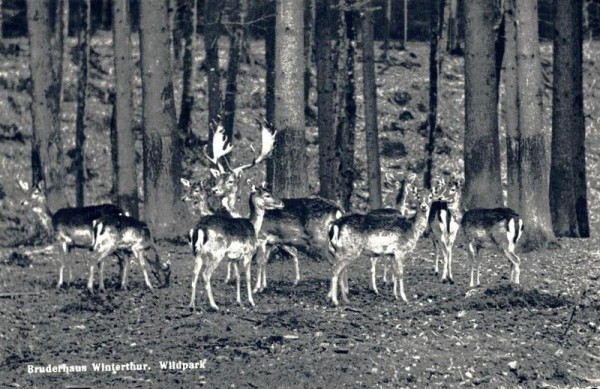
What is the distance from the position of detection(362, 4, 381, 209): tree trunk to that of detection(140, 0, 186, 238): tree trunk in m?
6.12

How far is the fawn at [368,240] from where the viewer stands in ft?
54.7

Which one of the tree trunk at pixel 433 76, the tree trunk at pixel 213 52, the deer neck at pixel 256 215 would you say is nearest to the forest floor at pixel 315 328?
the deer neck at pixel 256 215

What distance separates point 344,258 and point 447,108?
87.2 ft

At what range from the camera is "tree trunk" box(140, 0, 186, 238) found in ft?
74.2

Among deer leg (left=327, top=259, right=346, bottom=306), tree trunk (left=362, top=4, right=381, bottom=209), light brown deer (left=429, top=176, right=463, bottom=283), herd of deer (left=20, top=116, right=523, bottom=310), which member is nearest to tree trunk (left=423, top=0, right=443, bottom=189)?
tree trunk (left=362, top=4, right=381, bottom=209)

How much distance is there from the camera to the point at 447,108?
42.7 m

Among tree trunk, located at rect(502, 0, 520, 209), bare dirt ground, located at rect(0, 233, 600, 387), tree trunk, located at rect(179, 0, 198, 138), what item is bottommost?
bare dirt ground, located at rect(0, 233, 600, 387)

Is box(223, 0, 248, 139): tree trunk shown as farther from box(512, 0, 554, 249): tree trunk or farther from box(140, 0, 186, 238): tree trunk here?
box(512, 0, 554, 249): tree trunk

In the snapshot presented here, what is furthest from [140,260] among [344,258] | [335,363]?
[335,363]

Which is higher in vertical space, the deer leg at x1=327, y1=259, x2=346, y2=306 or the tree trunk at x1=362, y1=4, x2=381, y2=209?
the tree trunk at x1=362, y1=4, x2=381, y2=209

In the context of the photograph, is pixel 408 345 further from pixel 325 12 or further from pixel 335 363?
pixel 325 12

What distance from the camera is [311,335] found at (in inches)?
602

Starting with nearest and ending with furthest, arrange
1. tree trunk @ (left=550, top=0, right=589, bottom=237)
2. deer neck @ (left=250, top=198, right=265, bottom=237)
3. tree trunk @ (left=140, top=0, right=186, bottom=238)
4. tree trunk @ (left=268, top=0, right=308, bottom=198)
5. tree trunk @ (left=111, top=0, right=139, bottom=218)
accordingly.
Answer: deer neck @ (left=250, top=198, right=265, bottom=237)
tree trunk @ (left=268, top=0, right=308, bottom=198)
tree trunk @ (left=140, top=0, right=186, bottom=238)
tree trunk @ (left=111, top=0, right=139, bottom=218)
tree trunk @ (left=550, top=0, right=589, bottom=237)

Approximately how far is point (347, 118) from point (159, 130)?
813 centimetres
